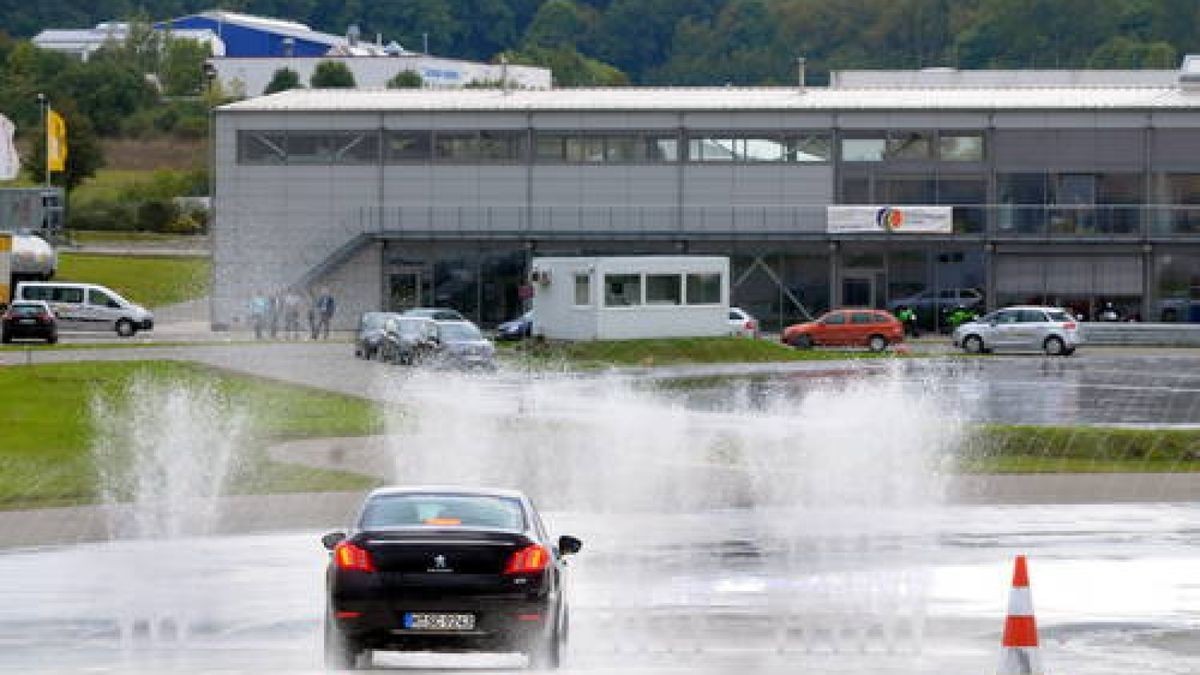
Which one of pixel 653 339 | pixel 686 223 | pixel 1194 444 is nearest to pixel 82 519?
pixel 1194 444

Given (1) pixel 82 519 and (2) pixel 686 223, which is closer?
(1) pixel 82 519

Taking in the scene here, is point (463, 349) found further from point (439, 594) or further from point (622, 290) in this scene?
point (439, 594)

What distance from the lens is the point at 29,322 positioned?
7512 centimetres

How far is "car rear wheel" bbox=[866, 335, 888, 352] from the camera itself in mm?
80875

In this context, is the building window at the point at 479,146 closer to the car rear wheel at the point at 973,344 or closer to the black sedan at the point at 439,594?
the car rear wheel at the point at 973,344

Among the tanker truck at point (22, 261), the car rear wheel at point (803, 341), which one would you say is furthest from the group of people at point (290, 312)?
the car rear wheel at point (803, 341)

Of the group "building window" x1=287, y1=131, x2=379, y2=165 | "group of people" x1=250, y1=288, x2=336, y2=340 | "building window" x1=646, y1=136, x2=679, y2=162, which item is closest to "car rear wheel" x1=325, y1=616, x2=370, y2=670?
"group of people" x1=250, y1=288, x2=336, y2=340

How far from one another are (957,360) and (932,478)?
1419 inches

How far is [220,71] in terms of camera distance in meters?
195

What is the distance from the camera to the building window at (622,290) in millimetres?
73750

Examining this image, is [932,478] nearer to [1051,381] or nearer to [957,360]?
[1051,381]

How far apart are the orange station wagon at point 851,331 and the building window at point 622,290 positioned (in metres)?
8.80

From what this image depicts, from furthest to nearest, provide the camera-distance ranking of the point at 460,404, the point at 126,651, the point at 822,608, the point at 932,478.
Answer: the point at 460,404 < the point at 932,478 < the point at 822,608 < the point at 126,651

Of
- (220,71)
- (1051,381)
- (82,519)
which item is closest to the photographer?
(82,519)
